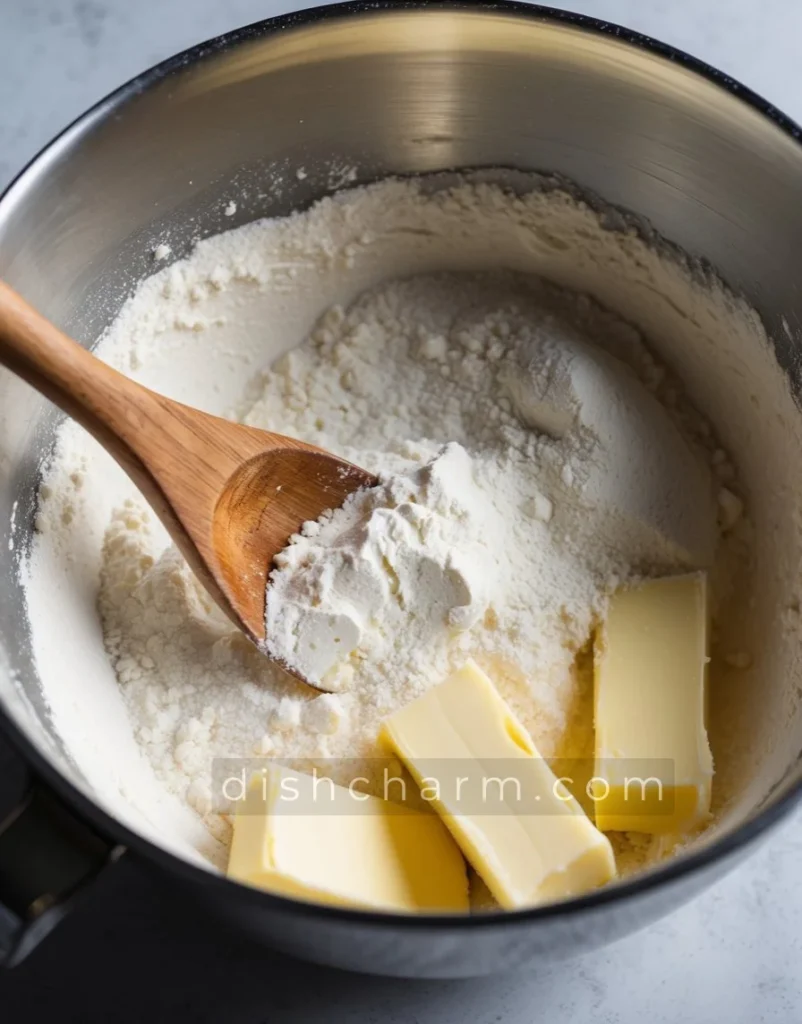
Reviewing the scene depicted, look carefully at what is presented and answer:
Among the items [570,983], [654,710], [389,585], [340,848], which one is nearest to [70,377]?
[389,585]

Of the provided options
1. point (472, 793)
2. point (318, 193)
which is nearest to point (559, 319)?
point (318, 193)

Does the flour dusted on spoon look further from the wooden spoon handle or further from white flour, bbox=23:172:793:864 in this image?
the wooden spoon handle

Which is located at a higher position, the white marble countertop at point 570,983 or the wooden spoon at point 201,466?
the wooden spoon at point 201,466

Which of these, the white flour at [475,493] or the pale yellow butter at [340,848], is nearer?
the pale yellow butter at [340,848]

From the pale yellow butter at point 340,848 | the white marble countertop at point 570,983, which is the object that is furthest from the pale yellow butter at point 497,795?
the white marble countertop at point 570,983

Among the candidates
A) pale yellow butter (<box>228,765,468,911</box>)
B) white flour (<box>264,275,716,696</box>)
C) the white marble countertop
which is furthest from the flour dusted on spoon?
the white marble countertop

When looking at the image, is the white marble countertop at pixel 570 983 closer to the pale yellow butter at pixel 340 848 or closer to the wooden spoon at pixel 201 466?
the pale yellow butter at pixel 340 848
